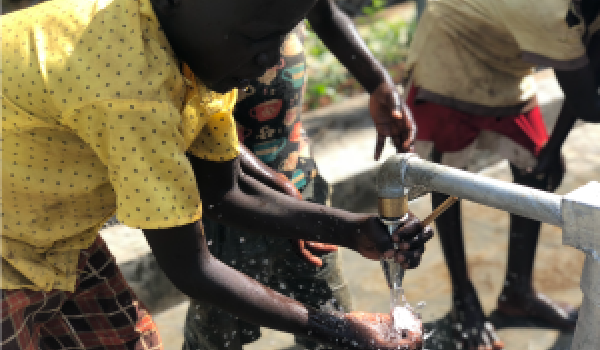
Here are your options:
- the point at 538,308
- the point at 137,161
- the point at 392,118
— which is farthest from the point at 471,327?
the point at 137,161

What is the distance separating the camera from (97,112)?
3.93ft

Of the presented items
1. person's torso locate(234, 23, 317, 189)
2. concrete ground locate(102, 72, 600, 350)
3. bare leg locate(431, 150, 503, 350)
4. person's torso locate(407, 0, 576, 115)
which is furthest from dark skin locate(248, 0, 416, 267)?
concrete ground locate(102, 72, 600, 350)

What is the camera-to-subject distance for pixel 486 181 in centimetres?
128

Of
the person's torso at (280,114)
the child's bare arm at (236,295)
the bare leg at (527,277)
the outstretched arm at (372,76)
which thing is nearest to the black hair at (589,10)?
the bare leg at (527,277)

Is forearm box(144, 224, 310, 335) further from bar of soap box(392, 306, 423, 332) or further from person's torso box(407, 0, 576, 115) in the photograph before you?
person's torso box(407, 0, 576, 115)

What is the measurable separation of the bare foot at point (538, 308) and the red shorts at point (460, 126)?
2.11 feet

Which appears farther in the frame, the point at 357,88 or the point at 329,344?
the point at 357,88

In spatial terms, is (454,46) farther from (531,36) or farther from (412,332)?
(412,332)

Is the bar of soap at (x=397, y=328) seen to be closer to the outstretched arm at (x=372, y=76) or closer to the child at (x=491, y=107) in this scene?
the outstretched arm at (x=372, y=76)

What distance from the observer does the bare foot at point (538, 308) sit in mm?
2809

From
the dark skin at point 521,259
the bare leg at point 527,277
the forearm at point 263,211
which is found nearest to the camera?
the forearm at point 263,211

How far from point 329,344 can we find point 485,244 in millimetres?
2118

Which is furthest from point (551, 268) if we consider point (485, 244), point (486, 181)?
point (486, 181)

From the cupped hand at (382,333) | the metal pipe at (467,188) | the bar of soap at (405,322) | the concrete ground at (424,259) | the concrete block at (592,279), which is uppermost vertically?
the metal pipe at (467,188)
